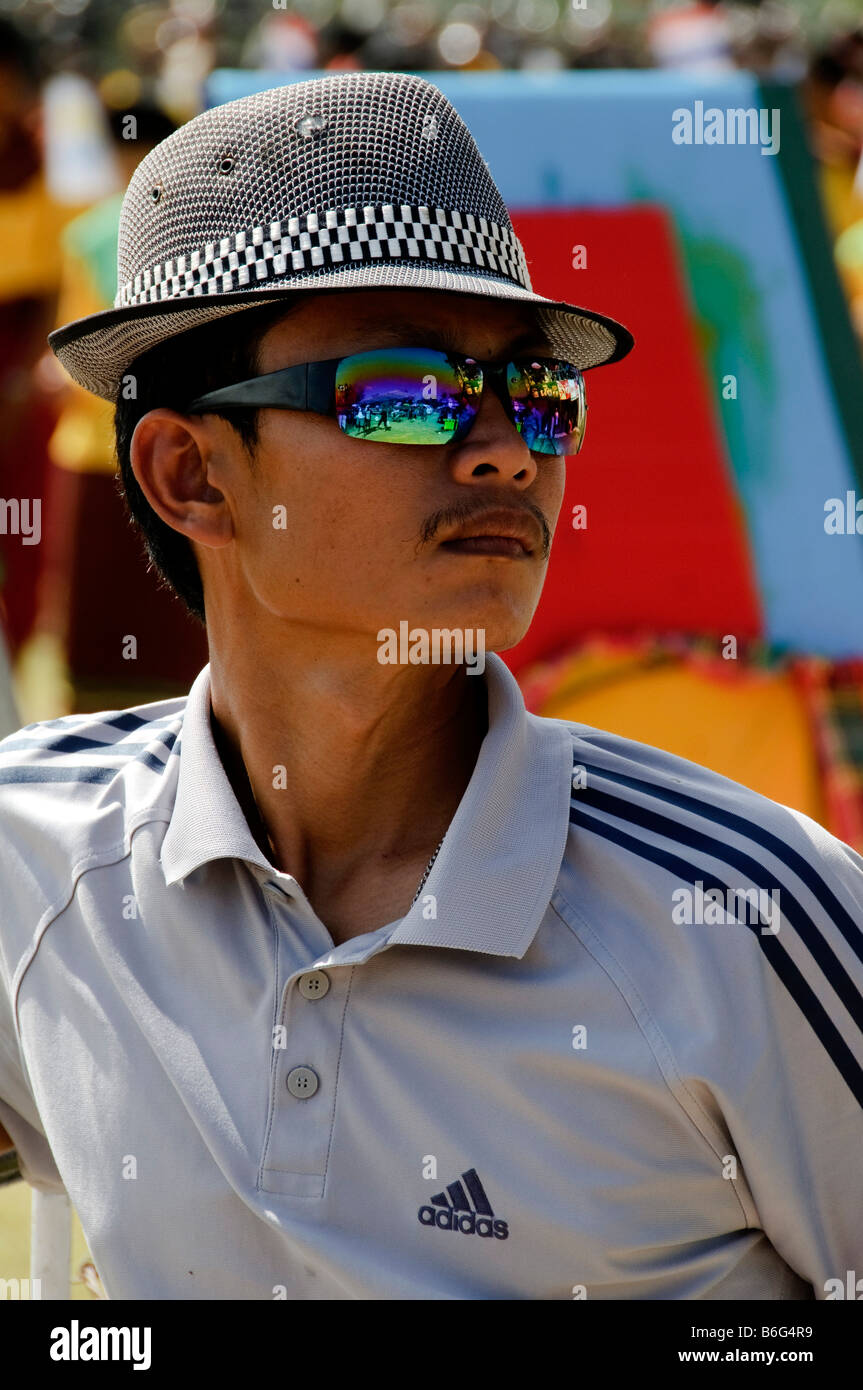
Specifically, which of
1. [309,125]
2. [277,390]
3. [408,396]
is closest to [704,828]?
[408,396]

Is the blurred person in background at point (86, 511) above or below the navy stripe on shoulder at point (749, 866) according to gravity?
above

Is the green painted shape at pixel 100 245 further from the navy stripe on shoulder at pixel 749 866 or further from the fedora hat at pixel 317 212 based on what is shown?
the navy stripe on shoulder at pixel 749 866

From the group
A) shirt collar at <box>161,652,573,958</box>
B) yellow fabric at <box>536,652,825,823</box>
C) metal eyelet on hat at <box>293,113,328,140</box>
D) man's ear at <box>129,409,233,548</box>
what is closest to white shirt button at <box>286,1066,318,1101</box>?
shirt collar at <box>161,652,573,958</box>

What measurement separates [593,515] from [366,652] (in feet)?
8.64

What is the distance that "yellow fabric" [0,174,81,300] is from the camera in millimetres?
6742

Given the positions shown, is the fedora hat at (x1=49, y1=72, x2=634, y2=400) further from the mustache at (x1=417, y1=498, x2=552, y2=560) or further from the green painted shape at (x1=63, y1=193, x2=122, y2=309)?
the green painted shape at (x1=63, y1=193, x2=122, y2=309)

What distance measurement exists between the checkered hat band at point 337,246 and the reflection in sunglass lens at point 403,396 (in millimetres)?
114

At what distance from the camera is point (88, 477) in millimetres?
5766

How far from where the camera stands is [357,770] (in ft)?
6.29

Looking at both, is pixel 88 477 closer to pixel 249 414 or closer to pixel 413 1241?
pixel 249 414

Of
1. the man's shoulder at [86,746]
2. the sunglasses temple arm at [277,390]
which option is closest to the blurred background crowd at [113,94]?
the man's shoulder at [86,746]

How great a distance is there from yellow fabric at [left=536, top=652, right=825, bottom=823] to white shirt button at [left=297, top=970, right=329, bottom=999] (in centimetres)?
261

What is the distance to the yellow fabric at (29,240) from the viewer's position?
6.74m
